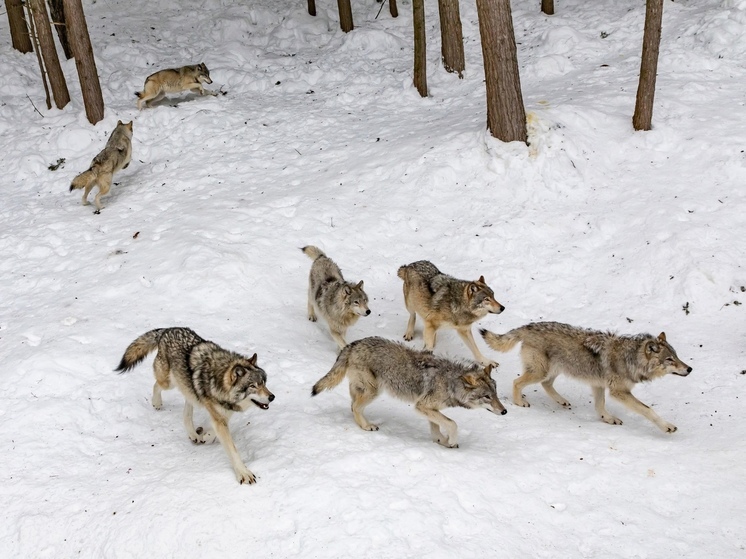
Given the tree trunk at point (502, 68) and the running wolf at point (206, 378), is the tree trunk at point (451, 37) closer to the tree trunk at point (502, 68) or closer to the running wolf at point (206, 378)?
the tree trunk at point (502, 68)

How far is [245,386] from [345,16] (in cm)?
1771

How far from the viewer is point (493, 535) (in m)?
6.45

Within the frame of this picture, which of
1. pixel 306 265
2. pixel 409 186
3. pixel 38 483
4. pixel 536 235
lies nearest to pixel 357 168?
Result: pixel 409 186

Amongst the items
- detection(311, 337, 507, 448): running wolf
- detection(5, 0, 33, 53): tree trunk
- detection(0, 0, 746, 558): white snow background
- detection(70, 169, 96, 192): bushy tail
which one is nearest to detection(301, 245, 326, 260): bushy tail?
detection(0, 0, 746, 558): white snow background

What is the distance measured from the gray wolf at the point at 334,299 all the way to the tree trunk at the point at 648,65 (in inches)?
297

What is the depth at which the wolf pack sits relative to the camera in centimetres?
747

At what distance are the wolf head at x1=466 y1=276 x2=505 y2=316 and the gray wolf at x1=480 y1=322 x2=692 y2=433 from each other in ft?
2.23

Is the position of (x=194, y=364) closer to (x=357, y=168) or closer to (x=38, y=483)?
(x=38, y=483)

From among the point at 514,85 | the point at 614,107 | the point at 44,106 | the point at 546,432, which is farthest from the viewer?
the point at 44,106

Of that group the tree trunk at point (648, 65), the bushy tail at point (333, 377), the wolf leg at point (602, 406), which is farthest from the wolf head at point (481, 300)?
the tree trunk at point (648, 65)

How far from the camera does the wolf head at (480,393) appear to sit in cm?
791

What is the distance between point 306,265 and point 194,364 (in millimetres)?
4794

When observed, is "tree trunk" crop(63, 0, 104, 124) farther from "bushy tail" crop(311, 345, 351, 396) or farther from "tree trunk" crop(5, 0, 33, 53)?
"bushy tail" crop(311, 345, 351, 396)

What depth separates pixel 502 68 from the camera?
13.3 metres
